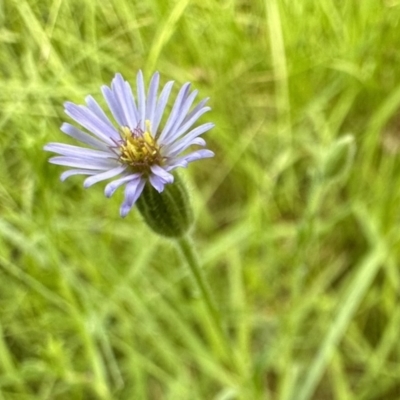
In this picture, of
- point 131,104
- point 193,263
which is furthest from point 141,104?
point 193,263

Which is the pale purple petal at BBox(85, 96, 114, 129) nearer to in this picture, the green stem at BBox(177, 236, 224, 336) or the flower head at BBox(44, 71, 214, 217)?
the flower head at BBox(44, 71, 214, 217)

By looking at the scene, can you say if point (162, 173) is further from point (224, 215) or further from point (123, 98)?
point (224, 215)

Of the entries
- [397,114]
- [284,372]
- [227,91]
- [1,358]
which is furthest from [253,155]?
[1,358]

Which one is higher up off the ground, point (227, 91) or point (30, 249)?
point (227, 91)

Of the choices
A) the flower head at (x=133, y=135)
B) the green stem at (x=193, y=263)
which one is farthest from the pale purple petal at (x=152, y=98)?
the green stem at (x=193, y=263)

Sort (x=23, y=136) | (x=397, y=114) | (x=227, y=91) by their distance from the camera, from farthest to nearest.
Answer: (x=397, y=114)
(x=227, y=91)
(x=23, y=136)

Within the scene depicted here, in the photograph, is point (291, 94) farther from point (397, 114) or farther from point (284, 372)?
point (284, 372)

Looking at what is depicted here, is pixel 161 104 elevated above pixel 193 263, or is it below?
above

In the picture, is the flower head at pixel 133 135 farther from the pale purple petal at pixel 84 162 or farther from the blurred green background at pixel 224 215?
the blurred green background at pixel 224 215
